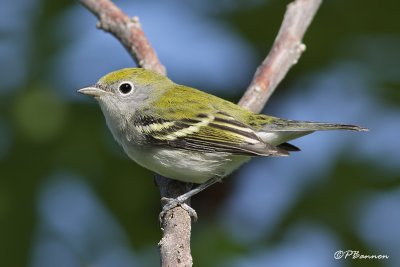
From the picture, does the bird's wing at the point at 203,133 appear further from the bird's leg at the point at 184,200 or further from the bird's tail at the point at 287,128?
the bird's leg at the point at 184,200

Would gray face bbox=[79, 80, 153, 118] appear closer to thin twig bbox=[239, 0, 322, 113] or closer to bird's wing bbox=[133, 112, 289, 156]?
bird's wing bbox=[133, 112, 289, 156]

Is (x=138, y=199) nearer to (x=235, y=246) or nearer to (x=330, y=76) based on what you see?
(x=235, y=246)

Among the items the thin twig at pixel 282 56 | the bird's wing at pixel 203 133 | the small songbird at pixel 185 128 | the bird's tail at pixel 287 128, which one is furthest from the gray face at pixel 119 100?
the bird's tail at pixel 287 128

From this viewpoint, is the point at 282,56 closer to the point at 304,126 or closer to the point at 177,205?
the point at 304,126

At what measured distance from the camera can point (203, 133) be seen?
4293 mm

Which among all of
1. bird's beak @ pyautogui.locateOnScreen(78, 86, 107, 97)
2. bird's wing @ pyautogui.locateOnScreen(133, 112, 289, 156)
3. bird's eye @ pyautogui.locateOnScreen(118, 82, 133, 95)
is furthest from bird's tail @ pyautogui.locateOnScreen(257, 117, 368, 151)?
bird's beak @ pyautogui.locateOnScreen(78, 86, 107, 97)

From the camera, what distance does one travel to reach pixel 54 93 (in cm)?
455

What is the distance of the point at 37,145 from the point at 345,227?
6.65ft

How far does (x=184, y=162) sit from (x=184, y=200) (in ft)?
1.01

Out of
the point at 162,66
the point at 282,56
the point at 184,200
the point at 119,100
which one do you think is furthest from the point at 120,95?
the point at 282,56

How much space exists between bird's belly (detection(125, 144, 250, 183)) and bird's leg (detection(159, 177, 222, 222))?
0.07 meters

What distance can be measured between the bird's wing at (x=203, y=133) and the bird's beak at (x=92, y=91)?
0.32m

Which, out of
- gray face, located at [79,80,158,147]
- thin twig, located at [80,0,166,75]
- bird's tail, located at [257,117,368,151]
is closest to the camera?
bird's tail, located at [257,117,368,151]

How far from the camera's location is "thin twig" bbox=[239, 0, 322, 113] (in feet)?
15.3
